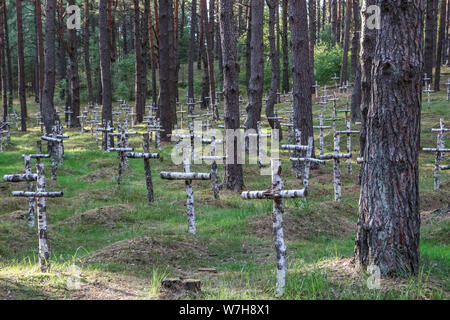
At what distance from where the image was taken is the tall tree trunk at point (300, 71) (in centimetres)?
1642

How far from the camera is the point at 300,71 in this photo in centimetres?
1658

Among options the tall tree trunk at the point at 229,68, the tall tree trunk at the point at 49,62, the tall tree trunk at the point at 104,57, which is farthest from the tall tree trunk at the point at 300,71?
the tall tree trunk at the point at 104,57

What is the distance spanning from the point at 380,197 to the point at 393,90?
1246 mm

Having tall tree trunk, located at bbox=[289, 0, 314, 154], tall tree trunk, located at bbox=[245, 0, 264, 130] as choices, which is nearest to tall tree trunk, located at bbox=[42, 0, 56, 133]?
tall tree trunk, located at bbox=[245, 0, 264, 130]

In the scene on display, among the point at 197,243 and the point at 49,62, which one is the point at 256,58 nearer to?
the point at 49,62

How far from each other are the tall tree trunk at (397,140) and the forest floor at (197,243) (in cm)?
36

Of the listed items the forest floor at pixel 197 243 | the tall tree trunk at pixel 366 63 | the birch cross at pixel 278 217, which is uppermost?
the tall tree trunk at pixel 366 63

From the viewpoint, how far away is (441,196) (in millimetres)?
13234

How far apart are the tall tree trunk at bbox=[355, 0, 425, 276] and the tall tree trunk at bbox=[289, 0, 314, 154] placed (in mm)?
10044

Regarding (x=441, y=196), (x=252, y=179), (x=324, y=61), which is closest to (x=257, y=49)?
(x=252, y=179)

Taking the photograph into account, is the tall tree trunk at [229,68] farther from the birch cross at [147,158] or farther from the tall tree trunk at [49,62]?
the tall tree trunk at [49,62]

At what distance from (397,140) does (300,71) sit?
10.6 m

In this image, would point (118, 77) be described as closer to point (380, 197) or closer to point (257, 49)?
point (257, 49)

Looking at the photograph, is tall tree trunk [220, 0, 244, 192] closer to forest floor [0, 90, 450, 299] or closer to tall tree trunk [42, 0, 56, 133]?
forest floor [0, 90, 450, 299]
